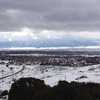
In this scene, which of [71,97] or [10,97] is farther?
[10,97]

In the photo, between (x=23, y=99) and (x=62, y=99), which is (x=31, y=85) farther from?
(x=62, y=99)

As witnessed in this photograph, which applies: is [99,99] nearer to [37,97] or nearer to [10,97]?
[37,97]

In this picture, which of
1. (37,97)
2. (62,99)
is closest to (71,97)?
(62,99)

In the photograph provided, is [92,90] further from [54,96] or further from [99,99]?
[54,96]

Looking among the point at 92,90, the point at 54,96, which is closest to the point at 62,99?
the point at 54,96

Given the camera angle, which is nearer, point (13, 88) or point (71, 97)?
point (71, 97)

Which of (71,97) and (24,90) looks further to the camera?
(24,90)

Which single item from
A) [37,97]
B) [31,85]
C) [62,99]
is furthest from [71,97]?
[31,85]
